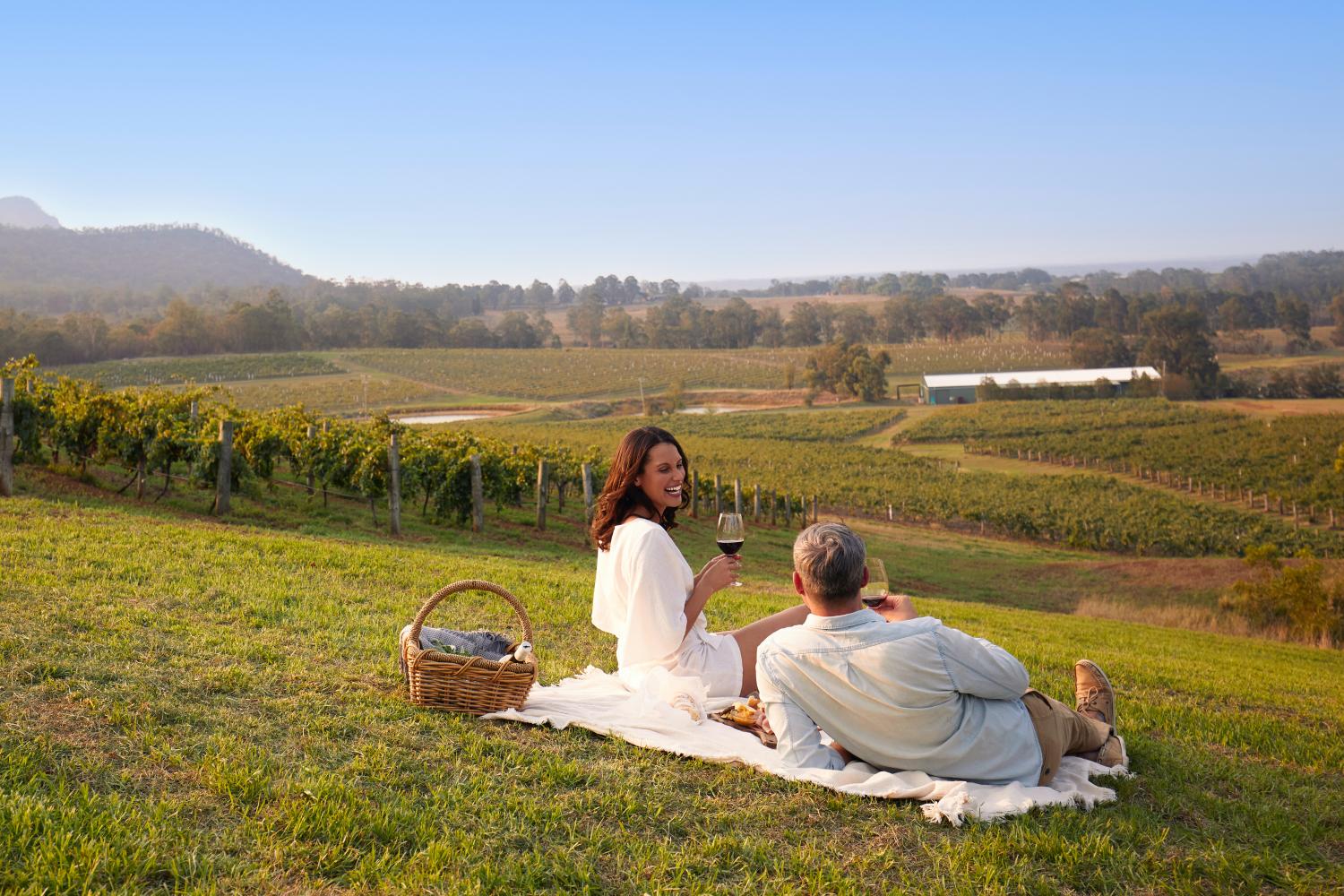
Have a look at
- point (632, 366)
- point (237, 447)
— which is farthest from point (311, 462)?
point (632, 366)

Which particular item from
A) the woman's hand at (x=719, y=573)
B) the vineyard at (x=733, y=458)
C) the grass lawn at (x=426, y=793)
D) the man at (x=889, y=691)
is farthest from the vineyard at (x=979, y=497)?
the man at (x=889, y=691)

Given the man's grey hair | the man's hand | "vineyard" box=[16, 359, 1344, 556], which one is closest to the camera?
the man's grey hair

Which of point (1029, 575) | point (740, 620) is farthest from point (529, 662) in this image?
point (1029, 575)

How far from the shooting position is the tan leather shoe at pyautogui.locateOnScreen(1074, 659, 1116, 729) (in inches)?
166

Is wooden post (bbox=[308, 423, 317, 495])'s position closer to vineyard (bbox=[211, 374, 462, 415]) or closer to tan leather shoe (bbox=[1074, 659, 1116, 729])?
tan leather shoe (bbox=[1074, 659, 1116, 729])

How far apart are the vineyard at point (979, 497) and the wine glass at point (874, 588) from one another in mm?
26970

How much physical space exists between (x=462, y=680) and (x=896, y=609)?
72.9 inches

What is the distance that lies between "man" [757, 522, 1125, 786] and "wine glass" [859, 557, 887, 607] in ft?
0.14

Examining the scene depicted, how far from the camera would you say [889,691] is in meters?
3.42

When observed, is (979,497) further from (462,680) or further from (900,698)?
(900,698)

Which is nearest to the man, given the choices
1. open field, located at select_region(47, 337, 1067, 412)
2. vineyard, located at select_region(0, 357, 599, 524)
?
vineyard, located at select_region(0, 357, 599, 524)

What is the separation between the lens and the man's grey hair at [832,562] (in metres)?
3.36

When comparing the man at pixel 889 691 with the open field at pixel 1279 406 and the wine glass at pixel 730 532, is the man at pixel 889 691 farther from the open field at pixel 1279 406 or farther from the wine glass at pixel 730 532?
the open field at pixel 1279 406

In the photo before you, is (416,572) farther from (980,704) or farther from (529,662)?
(980,704)
